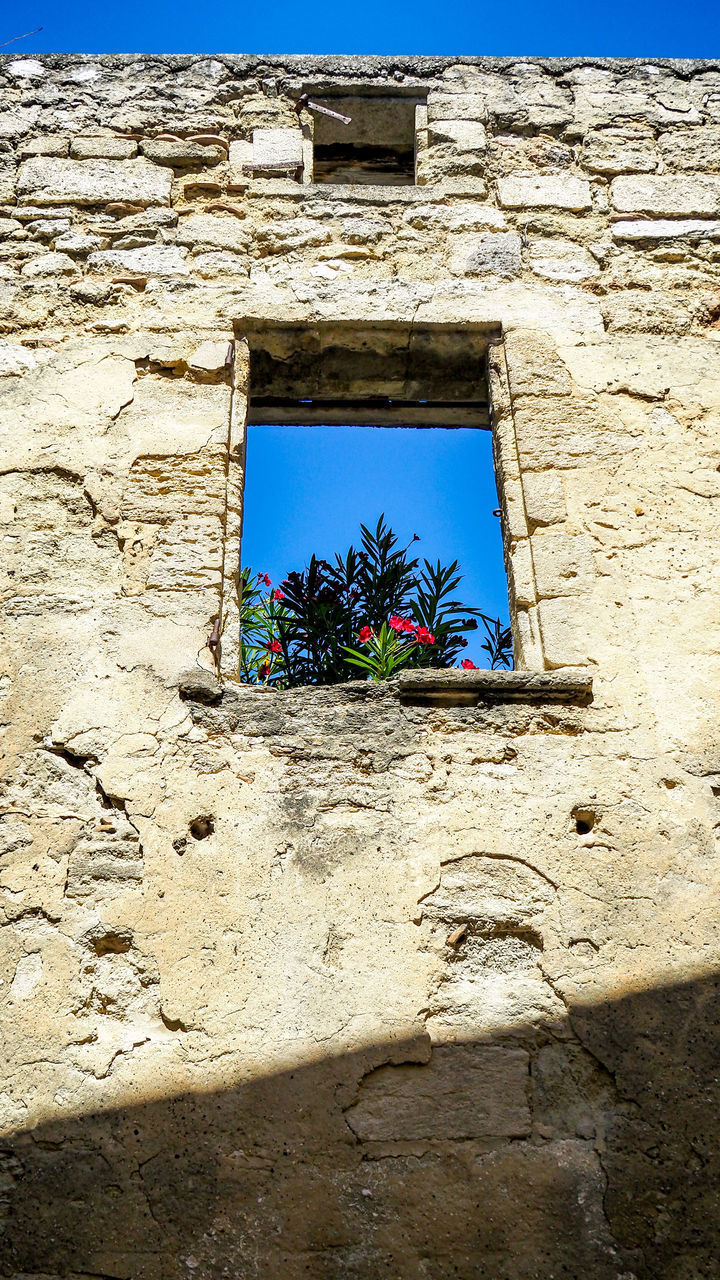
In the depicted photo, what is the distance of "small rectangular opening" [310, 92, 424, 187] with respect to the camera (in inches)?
160

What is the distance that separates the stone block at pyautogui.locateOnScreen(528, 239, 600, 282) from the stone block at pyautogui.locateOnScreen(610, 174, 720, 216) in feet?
0.89

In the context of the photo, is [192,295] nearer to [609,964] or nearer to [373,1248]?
[609,964]

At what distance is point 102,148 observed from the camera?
3896mm

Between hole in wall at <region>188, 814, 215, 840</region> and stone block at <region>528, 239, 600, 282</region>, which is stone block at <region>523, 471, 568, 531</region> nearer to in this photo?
stone block at <region>528, 239, 600, 282</region>

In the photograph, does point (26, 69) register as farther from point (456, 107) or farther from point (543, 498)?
point (543, 498)

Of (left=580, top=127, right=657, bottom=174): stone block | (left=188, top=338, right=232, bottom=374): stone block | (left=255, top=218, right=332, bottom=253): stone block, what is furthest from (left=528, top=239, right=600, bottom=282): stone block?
(left=188, top=338, right=232, bottom=374): stone block

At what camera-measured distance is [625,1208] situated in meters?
2.27

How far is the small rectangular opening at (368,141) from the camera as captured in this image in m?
4.07

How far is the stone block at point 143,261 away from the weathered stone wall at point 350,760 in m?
0.01

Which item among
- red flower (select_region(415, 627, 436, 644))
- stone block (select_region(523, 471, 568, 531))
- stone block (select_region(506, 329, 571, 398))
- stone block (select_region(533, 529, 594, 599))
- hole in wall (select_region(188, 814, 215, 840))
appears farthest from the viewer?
red flower (select_region(415, 627, 436, 644))

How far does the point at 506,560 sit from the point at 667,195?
1.63 m

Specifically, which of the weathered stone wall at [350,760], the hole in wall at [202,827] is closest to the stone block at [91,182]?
the weathered stone wall at [350,760]

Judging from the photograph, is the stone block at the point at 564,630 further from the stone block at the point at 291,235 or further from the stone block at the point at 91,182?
the stone block at the point at 91,182

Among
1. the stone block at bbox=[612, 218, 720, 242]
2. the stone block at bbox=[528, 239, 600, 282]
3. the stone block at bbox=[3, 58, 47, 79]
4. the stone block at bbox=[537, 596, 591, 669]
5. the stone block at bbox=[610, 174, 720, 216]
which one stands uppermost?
the stone block at bbox=[3, 58, 47, 79]
